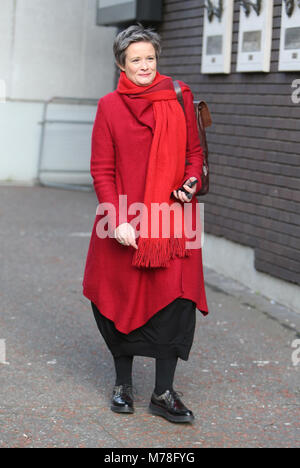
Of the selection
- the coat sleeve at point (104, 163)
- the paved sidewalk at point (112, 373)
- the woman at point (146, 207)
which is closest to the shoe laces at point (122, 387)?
the paved sidewalk at point (112, 373)

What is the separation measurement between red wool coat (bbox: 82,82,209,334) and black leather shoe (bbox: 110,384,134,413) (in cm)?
42

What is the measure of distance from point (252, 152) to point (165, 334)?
3627 mm

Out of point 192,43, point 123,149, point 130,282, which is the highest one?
point 192,43

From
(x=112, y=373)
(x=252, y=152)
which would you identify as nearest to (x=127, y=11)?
(x=252, y=152)

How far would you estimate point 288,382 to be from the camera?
536 centimetres

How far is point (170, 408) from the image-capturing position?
4527mm

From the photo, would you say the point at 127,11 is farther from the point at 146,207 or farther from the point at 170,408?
the point at 170,408

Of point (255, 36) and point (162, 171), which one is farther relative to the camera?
point (255, 36)

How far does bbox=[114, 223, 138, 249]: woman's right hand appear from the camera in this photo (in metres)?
4.36

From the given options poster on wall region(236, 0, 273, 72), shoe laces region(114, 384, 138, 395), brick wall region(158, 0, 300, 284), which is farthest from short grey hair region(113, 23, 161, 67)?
poster on wall region(236, 0, 273, 72)

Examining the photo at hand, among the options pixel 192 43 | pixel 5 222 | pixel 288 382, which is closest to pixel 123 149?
pixel 288 382
